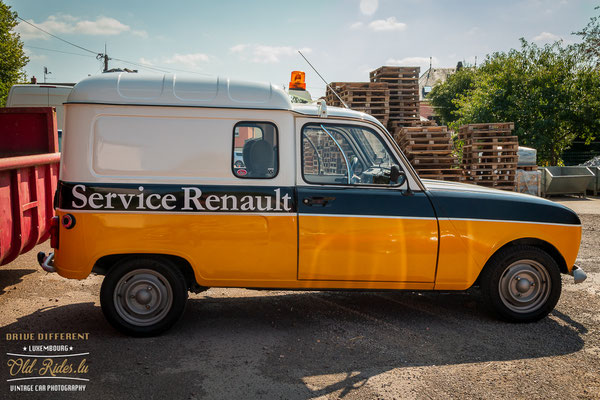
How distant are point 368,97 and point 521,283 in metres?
8.80

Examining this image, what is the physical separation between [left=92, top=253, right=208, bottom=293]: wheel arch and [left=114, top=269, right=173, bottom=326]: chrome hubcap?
150 millimetres

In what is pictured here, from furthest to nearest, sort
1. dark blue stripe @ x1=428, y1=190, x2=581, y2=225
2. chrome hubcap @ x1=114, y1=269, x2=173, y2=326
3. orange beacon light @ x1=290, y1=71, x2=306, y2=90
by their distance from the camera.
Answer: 1. orange beacon light @ x1=290, y1=71, x2=306, y2=90
2. dark blue stripe @ x1=428, y1=190, x2=581, y2=225
3. chrome hubcap @ x1=114, y1=269, x2=173, y2=326

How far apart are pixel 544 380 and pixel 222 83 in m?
3.70

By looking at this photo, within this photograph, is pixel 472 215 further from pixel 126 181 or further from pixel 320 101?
pixel 126 181

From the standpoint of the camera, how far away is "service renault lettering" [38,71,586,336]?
4.46m

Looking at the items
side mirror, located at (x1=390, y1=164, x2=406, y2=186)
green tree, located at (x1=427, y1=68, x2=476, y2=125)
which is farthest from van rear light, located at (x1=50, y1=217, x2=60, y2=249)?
green tree, located at (x1=427, y1=68, x2=476, y2=125)

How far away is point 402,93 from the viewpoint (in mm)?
14086

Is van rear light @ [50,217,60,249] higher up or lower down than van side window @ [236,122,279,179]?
lower down

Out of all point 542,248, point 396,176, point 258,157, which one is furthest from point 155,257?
point 542,248

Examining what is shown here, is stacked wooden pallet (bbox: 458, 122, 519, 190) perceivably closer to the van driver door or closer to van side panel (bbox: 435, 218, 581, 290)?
van side panel (bbox: 435, 218, 581, 290)

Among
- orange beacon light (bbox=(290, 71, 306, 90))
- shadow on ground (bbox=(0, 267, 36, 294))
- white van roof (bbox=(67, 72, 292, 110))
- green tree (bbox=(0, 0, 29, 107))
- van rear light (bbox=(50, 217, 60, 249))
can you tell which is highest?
green tree (bbox=(0, 0, 29, 107))

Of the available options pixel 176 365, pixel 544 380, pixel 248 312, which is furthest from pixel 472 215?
pixel 176 365

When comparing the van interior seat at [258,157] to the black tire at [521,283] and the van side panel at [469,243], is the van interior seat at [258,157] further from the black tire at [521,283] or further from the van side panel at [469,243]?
the black tire at [521,283]

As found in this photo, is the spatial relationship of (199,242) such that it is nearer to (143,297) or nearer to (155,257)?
(155,257)
